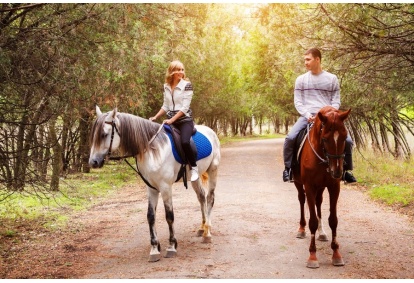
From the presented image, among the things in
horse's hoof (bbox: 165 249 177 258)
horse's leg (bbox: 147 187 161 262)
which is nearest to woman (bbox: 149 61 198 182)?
horse's leg (bbox: 147 187 161 262)

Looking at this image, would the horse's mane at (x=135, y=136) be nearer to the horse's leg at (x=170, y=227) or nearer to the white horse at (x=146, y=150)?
the white horse at (x=146, y=150)

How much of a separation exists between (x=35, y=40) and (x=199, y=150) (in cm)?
322

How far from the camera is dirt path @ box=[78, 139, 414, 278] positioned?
6188 millimetres

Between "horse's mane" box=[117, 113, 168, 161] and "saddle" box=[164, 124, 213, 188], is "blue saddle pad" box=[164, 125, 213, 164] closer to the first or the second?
"saddle" box=[164, 124, 213, 188]

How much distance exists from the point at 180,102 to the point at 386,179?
31.9 ft

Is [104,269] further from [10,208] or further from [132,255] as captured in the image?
[10,208]

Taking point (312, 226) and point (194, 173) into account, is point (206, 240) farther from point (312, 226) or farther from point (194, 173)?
point (312, 226)

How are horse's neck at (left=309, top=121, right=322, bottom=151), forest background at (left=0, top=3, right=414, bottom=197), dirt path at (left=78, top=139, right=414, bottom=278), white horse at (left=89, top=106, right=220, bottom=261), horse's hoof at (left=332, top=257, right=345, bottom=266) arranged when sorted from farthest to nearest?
forest background at (left=0, top=3, right=414, bottom=197) → white horse at (left=89, top=106, right=220, bottom=261) → horse's neck at (left=309, top=121, right=322, bottom=151) → horse's hoof at (left=332, top=257, right=345, bottom=266) → dirt path at (left=78, top=139, right=414, bottom=278)

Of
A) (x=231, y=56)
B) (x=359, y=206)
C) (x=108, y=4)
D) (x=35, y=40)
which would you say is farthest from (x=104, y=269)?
(x=231, y=56)

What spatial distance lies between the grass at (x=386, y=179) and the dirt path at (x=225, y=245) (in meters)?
0.58

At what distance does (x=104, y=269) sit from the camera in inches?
256

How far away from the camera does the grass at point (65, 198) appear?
10.3 m

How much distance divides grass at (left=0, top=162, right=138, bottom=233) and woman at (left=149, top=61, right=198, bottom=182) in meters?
2.37

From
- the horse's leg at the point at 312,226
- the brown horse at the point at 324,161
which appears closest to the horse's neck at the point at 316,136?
the brown horse at the point at 324,161
